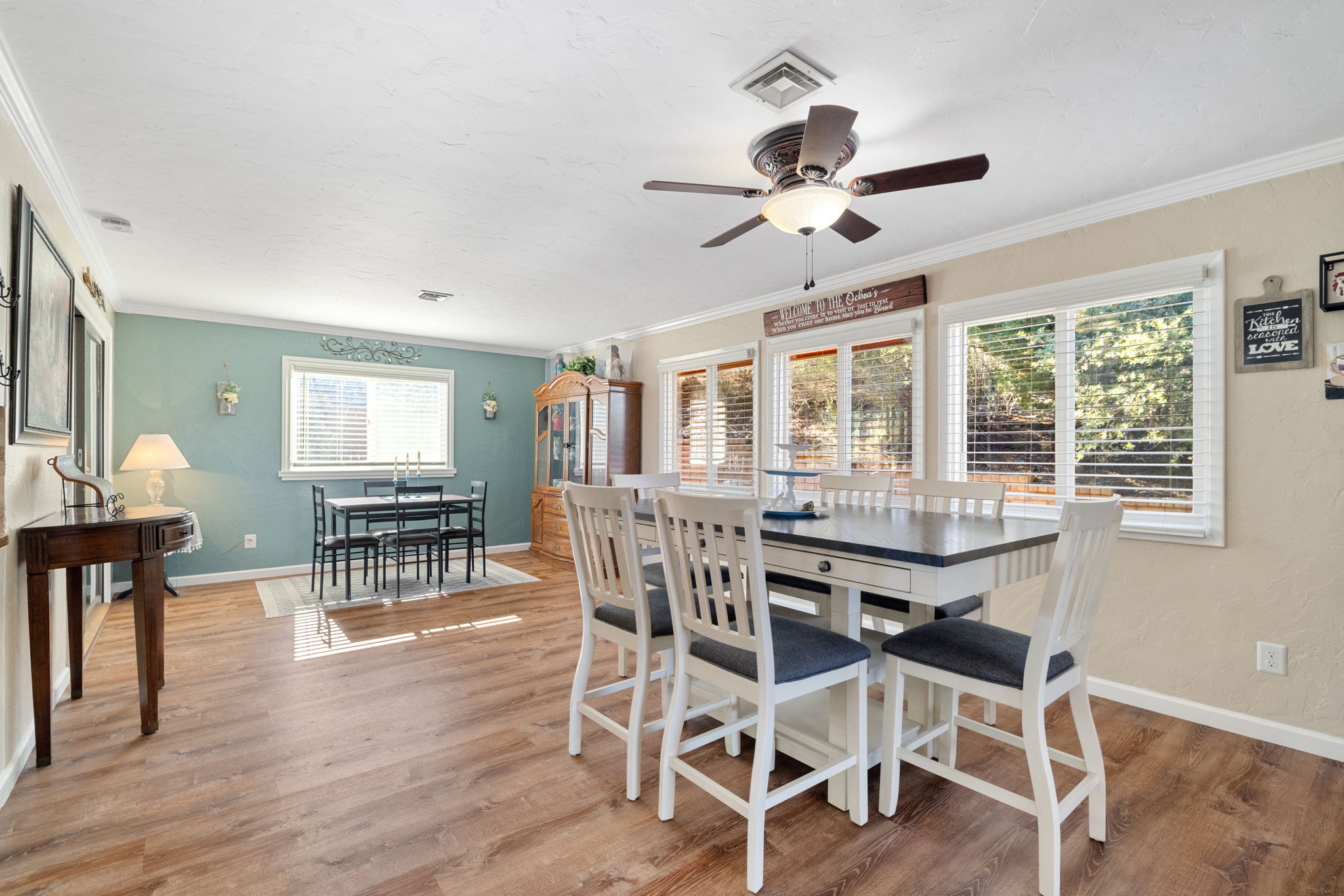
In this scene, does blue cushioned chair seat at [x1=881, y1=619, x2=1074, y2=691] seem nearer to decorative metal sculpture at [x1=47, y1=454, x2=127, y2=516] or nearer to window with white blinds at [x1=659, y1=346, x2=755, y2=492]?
window with white blinds at [x1=659, y1=346, x2=755, y2=492]

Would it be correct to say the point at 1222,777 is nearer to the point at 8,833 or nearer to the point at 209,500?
the point at 8,833

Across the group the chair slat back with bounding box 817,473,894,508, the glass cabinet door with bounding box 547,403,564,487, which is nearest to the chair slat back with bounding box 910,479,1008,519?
the chair slat back with bounding box 817,473,894,508

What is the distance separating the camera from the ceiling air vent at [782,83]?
1904 mm

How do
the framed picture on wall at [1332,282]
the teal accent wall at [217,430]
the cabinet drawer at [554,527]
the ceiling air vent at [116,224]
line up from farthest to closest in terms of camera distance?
the cabinet drawer at [554,527], the teal accent wall at [217,430], the ceiling air vent at [116,224], the framed picture on wall at [1332,282]

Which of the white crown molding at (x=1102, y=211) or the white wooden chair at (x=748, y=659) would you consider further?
the white crown molding at (x=1102, y=211)

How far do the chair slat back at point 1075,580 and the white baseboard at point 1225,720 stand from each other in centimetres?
113

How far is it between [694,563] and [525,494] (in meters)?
5.68

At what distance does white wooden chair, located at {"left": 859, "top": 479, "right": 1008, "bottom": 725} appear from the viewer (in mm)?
2383

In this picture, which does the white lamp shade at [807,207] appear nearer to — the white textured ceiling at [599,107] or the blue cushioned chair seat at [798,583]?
the white textured ceiling at [599,107]

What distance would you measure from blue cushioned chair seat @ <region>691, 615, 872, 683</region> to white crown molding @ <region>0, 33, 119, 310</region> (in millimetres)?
2707

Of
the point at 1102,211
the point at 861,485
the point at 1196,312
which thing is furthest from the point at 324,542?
the point at 1196,312

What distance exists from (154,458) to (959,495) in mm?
5079

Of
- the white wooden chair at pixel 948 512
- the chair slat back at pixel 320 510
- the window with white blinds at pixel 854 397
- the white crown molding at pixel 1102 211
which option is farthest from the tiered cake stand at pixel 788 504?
the chair slat back at pixel 320 510

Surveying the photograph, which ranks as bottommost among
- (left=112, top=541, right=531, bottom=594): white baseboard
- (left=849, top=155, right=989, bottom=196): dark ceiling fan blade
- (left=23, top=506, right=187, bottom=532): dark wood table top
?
(left=112, top=541, right=531, bottom=594): white baseboard
